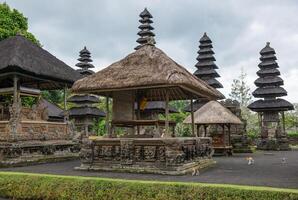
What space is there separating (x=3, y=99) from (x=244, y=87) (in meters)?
39.2

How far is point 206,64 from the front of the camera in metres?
37.4

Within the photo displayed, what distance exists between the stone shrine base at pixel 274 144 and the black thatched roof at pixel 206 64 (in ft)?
25.5

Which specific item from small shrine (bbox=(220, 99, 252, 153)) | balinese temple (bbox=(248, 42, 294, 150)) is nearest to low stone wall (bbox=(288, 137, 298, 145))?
balinese temple (bbox=(248, 42, 294, 150))

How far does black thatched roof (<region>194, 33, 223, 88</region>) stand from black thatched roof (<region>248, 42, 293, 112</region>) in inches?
166

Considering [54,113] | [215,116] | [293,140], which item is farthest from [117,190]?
[293,140]

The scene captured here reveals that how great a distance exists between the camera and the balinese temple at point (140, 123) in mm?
12109

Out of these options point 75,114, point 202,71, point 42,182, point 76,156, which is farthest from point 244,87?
point 42,182

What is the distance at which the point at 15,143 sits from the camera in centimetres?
1560

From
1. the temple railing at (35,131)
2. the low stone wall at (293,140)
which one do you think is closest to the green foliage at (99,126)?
the low stone wall at (293,140)

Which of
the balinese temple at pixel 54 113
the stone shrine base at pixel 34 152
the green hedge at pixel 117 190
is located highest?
the balinese temple at pixel 54 113

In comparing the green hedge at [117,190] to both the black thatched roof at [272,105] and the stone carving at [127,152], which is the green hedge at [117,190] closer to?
the stone carving at [127,152]

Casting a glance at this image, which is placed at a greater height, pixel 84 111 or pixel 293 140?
pixel 84 111

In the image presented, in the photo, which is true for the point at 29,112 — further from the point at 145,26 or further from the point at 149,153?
the point at 145,26

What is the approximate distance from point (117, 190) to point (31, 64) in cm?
1003
